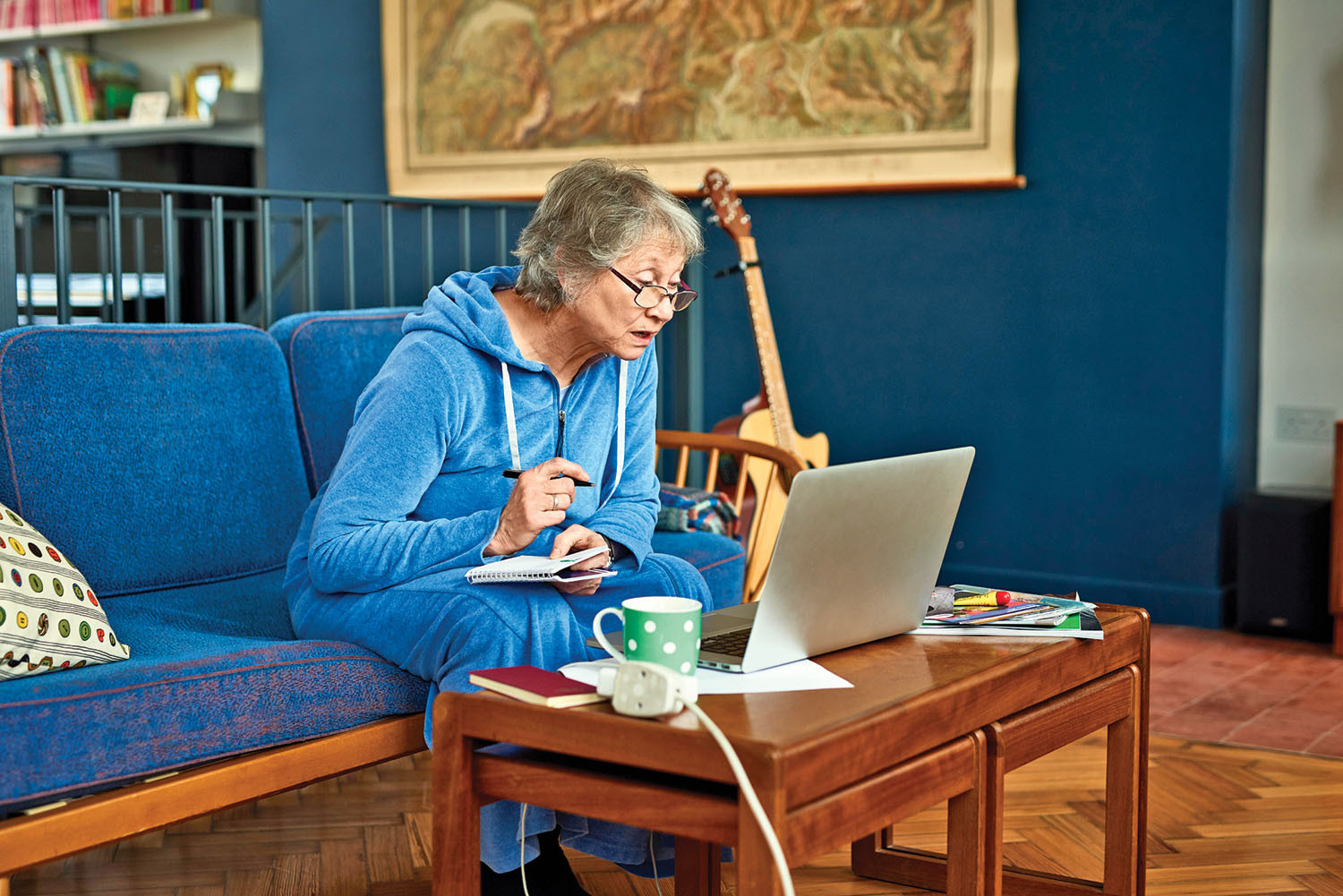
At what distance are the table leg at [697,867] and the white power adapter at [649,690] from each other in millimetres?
580

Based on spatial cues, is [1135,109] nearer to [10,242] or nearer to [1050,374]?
[1050,374]

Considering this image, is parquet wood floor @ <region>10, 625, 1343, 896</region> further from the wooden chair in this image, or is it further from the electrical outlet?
the electrical outlet

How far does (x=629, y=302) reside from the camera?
1919mm

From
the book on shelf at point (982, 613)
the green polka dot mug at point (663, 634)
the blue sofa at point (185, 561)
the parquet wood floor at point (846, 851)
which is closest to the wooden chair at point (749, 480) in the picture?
the blue sofa at point (185, 561)

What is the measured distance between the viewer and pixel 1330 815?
7.77 ft

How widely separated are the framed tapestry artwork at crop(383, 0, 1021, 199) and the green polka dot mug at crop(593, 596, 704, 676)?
10.2 feet

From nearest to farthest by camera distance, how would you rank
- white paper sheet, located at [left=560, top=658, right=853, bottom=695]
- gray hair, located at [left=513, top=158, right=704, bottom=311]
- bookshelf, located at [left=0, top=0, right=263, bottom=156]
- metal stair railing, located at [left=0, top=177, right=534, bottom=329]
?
white paper sheet, located at [left=560, top=658, right=853, bottom=695]
gray hair, located at [left=513, top=158, right=704, bottom=311]
metal stair railing, located at [left=0, top=177, right=534, bottom=329]
bookshelf, located at [left=0, top=0, right=263, bottom=156]

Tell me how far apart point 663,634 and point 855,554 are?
261mm

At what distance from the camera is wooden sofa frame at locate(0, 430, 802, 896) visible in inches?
57.5

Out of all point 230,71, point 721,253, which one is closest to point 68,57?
point 230,71

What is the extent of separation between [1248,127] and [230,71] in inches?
161

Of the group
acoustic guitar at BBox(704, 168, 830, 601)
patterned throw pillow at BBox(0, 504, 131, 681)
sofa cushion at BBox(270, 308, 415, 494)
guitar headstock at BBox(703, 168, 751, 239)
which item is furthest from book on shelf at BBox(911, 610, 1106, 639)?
guitar headstock at BBox(703, 168, 751, 239)

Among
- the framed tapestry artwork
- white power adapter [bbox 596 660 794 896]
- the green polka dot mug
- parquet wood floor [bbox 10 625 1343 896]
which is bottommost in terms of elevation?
parquet wood floor [bbox 10 625 1343 896]

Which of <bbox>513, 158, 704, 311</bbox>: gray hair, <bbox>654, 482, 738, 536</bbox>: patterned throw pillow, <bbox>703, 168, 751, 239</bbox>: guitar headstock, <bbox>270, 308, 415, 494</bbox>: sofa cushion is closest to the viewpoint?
<bbox>513, 158, 704, 311</bbox>: gray hair
